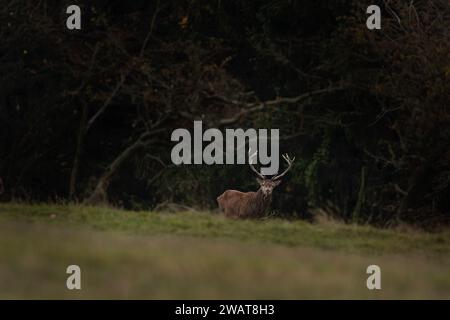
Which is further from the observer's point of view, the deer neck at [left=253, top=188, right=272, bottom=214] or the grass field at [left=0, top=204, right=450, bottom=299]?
the deer neck at [left=253, top=188, right=272, bottom=214]

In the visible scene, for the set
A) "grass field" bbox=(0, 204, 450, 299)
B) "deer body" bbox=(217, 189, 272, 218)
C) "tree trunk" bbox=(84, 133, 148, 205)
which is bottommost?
"grass field" bbox=(0, 204, 450, 299)

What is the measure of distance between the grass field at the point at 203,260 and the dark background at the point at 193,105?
4.72 meters

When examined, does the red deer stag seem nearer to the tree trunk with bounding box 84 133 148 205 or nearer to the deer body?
the deer body

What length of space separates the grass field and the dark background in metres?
4.72

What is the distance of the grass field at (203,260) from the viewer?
7.71 m

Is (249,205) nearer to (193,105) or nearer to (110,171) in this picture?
(193,105)

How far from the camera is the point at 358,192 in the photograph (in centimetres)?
1738

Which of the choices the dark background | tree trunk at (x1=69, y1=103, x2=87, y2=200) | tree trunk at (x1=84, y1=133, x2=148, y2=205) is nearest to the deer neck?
the dark background

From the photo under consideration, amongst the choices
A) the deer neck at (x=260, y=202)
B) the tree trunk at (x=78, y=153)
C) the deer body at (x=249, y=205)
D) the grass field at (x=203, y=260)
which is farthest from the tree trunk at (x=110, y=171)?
the grass field at (x=203, y=260)

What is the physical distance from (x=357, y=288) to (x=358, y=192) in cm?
932

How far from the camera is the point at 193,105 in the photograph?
17062 millimetres

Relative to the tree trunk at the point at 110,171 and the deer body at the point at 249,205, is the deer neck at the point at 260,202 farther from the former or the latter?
the tree trunk at the point at 110,171

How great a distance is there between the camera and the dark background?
16.6 metres

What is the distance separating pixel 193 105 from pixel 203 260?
865 cm
